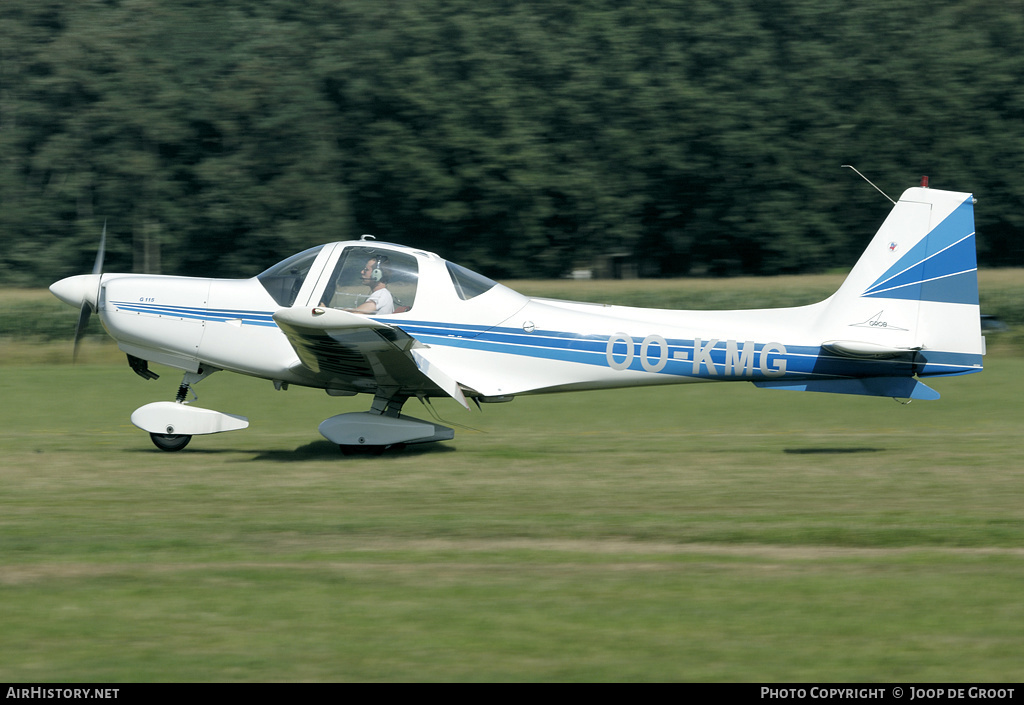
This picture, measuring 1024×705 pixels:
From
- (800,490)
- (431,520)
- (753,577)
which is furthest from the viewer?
(800,490)

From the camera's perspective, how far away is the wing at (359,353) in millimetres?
7738

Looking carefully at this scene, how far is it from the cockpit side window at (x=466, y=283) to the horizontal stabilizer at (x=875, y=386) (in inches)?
108

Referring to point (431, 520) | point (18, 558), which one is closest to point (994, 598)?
point (431, 520)

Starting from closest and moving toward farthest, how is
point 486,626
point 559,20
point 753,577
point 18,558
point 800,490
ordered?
point 486,626 → point 753,577 → point 18,558 → point 800,490 → point 559,20

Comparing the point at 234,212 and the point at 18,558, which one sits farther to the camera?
the point at 234,212

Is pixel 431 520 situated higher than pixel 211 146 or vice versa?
pixel 431 520

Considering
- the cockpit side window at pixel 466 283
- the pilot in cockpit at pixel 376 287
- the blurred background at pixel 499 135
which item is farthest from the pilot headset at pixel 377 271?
the blurred background at pixel 499 135

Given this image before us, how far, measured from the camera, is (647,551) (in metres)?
5.94

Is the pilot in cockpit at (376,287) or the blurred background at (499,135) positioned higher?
the pilot in cockpit at (376,287)

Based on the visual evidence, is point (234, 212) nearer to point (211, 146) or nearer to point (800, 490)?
point (211, 146)

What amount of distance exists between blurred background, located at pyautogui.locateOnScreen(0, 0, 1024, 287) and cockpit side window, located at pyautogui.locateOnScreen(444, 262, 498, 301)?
2352cm

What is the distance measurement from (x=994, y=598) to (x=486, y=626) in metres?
2.51

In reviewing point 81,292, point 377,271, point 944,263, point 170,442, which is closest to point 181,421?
point 170,442

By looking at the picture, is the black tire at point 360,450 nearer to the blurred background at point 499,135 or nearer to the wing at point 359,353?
the wing at point 359,353
